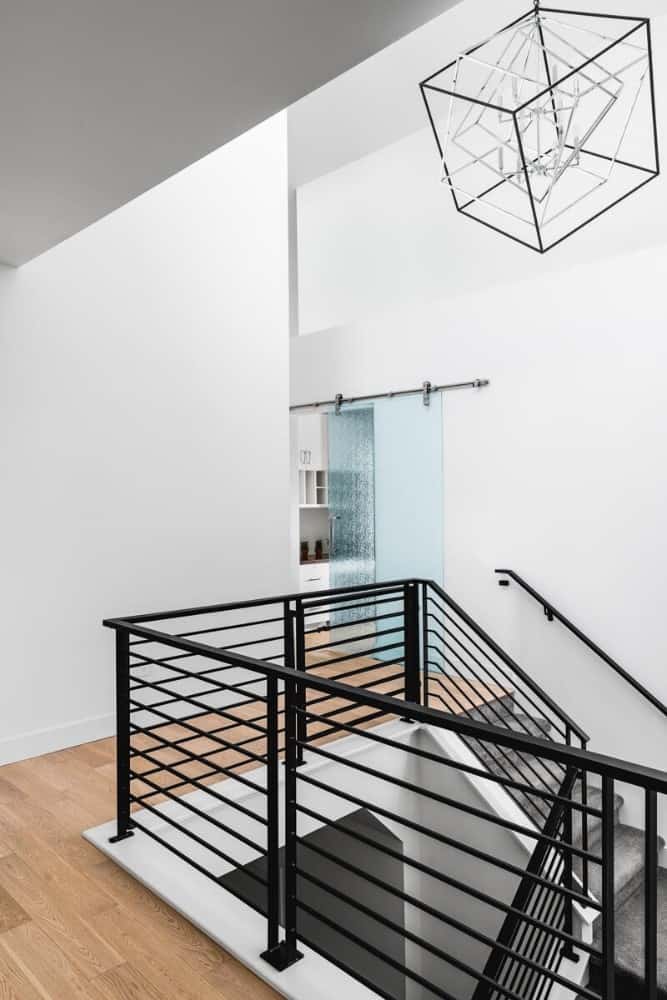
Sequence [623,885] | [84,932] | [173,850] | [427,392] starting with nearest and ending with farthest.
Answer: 1. [84,932]
2. [173,850]
3. [623,885]
4. [427,392]

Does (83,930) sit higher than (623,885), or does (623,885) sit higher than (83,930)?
(83,930)

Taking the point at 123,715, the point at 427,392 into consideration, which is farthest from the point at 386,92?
the point at 123,715

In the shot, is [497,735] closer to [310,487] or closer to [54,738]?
[54,738]

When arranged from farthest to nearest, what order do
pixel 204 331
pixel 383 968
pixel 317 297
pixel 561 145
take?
Result: pixel 317 297 → pixel 383 968 → pixel 204 331 → pixel 561 145

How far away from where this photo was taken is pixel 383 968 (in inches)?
191

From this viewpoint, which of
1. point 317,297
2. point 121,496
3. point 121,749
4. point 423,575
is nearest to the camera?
point 121,749

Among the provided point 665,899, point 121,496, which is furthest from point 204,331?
point 665,899

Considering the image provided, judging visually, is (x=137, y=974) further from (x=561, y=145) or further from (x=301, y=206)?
(x=301, y=206)

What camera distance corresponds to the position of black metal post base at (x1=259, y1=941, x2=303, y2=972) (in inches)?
76.7

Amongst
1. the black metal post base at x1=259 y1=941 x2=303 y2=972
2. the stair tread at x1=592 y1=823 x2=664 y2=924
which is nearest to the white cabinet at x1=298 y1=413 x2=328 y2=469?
the stair tread at x1=592 y1=823 x2=664 y2=924

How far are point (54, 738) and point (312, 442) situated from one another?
13.8 ft

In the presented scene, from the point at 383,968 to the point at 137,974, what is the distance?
3.57m

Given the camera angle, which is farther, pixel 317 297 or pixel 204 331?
pixel 317 297

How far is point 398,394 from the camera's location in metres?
5.53
